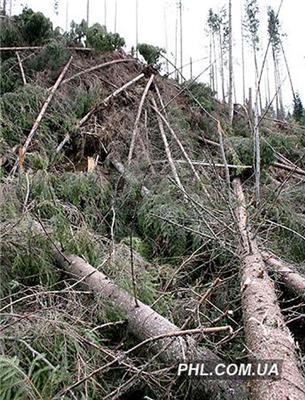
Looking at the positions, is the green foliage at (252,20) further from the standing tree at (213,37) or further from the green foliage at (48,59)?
the green foliage at (48,59)

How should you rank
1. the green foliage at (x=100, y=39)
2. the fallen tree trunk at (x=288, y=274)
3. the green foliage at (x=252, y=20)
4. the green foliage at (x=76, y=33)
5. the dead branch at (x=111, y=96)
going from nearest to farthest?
the fallen tree trunk at (x=288, y=274) < the dead branch at (x=111, y=96) < the green foliage at (x=100, y=39) < the green foliage at (x=76, y=33) < the green foliage at (x=252, y=20)

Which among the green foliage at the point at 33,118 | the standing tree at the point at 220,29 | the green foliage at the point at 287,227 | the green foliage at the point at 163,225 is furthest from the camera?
the standing tree at the point at 220,29

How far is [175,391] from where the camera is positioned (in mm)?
2098

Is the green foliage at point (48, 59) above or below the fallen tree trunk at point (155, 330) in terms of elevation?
above

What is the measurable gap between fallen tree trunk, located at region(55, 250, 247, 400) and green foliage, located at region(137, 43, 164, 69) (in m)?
4.25

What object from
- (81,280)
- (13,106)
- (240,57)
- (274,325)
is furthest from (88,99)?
(240,57)

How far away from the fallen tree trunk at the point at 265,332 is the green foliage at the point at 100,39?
427 centimetres

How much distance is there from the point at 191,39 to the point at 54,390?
21795 millimetres

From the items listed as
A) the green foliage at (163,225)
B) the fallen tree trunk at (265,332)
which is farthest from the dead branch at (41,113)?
the fallen tree trunk at (265,332)

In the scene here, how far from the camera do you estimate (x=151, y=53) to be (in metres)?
6.34

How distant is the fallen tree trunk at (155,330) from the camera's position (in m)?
2.00

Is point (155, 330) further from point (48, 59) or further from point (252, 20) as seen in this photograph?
point (252, 20)

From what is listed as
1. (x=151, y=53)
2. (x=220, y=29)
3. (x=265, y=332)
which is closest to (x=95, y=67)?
(x=151, y=53)

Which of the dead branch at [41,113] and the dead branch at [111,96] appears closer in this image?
the dead branch at [41,113]
